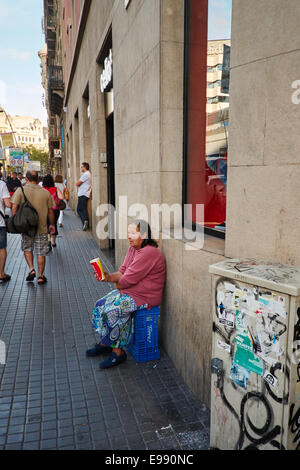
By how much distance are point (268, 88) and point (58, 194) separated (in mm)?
7983

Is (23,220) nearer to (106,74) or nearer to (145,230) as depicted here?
(145,230)

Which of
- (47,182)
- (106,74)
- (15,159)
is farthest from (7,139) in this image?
(106,74)

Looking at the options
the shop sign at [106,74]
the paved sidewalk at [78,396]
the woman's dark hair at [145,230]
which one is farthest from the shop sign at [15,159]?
the woman's dark hair at [145,230]

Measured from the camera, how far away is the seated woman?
3521 millimetres

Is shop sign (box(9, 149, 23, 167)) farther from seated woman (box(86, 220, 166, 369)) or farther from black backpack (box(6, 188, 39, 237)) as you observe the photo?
seated woman (box(86, 220, 166, 369))

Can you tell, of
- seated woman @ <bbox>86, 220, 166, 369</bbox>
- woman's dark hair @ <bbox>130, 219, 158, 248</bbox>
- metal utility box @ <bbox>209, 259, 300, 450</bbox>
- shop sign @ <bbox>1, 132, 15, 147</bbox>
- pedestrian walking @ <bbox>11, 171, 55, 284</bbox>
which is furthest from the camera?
shop sign @ <bbox>1, 132, 15, 147</bbox>

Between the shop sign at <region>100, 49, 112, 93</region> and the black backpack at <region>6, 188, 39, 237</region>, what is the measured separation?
3.26 m

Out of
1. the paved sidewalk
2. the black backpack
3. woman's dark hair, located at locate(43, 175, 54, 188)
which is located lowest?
the paved sidewalk

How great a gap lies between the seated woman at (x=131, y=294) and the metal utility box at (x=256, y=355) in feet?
4.60

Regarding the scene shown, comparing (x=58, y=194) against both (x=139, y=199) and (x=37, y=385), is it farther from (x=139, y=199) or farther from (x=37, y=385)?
(x=37, y=385)

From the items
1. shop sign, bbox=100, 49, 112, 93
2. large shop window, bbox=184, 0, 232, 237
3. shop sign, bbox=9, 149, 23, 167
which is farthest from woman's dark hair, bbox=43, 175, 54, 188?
shop sign, bbox=9, 149, 23, 167

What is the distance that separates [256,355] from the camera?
1935 millimetres

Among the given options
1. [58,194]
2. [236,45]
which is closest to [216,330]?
[236,45]

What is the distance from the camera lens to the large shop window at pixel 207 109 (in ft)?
11.1
